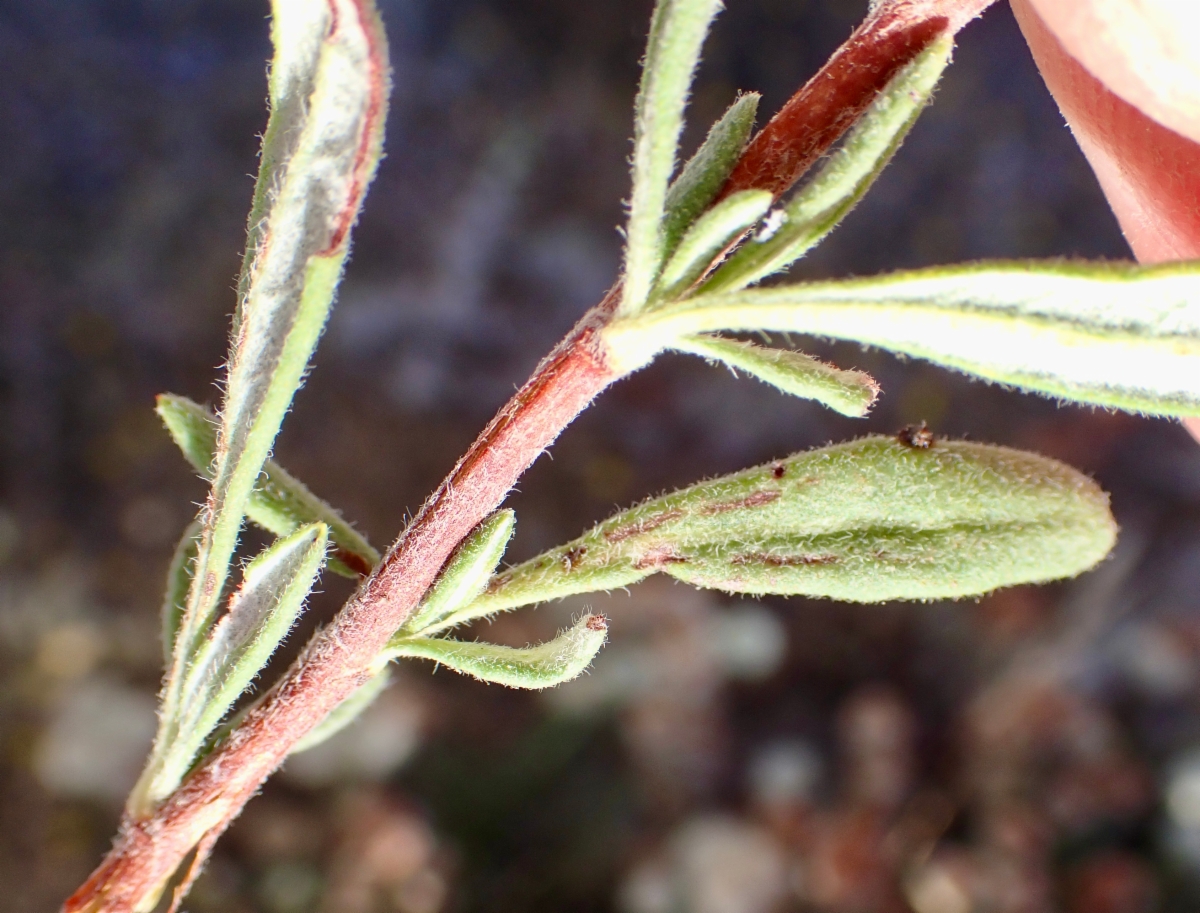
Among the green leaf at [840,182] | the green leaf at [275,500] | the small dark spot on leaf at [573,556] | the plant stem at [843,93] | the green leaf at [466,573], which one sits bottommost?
the small dark spot on leaf at [573,556]

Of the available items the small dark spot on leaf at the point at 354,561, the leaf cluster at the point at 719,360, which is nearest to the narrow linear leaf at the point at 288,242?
the leaf cluster at the point at 719,360

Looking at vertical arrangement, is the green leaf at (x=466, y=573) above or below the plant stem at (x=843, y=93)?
below

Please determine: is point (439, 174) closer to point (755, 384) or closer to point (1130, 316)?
point (755, 384)

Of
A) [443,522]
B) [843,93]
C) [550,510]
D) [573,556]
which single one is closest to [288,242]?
[443,522]

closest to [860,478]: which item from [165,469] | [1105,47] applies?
[1105,47]

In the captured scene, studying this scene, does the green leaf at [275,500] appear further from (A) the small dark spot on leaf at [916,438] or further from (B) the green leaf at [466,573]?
(A) the small dark spot on leaf at [916,438]

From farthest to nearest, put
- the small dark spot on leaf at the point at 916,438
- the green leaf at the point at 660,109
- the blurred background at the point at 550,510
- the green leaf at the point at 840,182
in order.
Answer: the blurred background at the point at 550,510
the small dark spot on leaf at the point at 916,438
the green leaf at the point at 840,182
the green leaf at the point at 660,109
